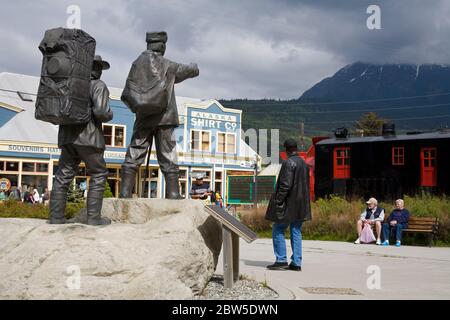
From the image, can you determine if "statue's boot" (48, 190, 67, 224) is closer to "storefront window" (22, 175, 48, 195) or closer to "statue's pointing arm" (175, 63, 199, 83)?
"statue's pointing arm" (175, 63, 199, 83)

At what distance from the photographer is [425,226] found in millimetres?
13859

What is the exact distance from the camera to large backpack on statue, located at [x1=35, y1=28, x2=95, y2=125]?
620 cm

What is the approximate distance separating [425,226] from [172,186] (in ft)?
28.7

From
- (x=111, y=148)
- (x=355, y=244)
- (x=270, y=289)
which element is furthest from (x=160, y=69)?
(x=111, y=148)

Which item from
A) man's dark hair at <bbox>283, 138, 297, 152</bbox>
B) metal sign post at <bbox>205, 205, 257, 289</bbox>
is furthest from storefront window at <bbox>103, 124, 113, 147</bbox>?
metal sign post at <bbox>205, 205, 257, 289</bbox>

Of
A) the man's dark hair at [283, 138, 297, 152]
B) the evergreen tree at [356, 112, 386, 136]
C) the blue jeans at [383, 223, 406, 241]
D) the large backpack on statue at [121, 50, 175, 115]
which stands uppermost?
the evergreen tree at [356, 112, 386, 136]

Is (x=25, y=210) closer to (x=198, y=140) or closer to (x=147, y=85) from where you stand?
(x=147, y=85)

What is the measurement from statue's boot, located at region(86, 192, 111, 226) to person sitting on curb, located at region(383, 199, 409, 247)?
9132mm

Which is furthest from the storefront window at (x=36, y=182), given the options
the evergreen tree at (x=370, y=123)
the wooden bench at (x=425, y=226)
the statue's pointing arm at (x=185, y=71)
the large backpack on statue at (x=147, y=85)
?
the evergreen tree at (x=370, y=123)

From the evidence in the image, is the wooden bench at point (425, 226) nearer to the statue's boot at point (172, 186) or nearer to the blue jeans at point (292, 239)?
the blue jeans at point (292, 239)

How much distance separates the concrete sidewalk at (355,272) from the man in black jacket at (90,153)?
2.35 meters

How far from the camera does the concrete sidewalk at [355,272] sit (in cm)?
646

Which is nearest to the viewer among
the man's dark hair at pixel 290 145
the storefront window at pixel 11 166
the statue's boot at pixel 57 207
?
the statue's boot at pixel 57 207
